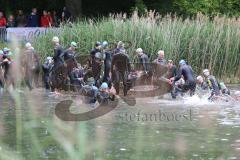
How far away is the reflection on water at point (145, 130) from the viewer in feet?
13.2

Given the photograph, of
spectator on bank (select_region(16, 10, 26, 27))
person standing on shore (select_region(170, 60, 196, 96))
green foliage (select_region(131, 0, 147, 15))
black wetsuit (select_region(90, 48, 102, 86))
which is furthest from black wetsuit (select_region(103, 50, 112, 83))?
green foliage (select_region(131, 0, 147, 15))

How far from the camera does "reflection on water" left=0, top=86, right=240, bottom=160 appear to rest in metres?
4.03

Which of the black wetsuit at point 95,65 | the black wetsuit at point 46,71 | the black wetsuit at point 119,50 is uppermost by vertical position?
the black wetsuit at point 119,50

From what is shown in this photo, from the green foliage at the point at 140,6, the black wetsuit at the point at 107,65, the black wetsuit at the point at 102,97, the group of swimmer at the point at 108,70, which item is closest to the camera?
the black wetsuit at the point at 102,97

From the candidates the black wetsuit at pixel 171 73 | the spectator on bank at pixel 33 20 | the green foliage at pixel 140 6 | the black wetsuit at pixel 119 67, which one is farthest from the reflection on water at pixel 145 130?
the green foliage at pixel 140 6

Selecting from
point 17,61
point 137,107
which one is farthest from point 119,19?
point 17,61

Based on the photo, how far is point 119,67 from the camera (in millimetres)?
22344

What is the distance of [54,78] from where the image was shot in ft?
77.0

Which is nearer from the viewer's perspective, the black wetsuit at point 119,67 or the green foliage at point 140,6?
the black wetsuit at point 119,67

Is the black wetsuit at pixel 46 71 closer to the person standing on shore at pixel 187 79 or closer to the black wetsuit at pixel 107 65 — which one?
the black wetsuit at pixel 107 65

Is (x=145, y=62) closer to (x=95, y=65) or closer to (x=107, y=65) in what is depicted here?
(x=107, y=65)

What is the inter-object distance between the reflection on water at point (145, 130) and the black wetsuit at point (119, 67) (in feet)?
5.83

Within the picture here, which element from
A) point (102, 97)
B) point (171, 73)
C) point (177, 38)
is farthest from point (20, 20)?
point (102, 97)

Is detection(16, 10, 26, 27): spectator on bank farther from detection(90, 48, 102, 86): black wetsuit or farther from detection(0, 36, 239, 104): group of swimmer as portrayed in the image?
detection(90, 48, 102, 86): black wetsuit
